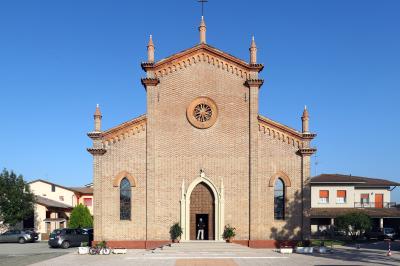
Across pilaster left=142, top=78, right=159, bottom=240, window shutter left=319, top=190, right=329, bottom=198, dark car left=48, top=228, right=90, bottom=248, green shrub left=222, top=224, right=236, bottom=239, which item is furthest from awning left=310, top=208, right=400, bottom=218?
dark car left=48, top=228, right=90, bottom=248

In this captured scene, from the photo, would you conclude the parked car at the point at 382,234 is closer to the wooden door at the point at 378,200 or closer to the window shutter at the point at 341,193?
the window shutter at the point at 341,193

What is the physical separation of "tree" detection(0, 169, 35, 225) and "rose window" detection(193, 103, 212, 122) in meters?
28.0

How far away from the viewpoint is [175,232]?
28.8m

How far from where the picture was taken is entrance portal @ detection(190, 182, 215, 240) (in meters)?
29.7

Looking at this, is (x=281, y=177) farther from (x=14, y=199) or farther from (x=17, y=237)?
(x=14, y=199)

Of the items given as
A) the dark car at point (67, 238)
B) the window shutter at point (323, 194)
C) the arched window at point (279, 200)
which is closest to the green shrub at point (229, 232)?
the arched window at point (279, 200)

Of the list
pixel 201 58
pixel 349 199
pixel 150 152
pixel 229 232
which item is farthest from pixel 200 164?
pixel 349 199

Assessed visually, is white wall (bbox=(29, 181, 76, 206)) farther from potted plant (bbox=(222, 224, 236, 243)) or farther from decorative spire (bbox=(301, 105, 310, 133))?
decorative spire (bbox=(301, 105, 310, 133))

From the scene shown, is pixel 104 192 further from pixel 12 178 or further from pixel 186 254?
pixel 12 178

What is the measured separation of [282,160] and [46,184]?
45.2 metres

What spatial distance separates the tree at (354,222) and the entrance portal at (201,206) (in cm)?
1893

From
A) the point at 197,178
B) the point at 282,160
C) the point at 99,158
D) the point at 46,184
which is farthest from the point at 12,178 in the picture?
the point at 282,160

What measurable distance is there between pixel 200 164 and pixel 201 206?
2.75 metres

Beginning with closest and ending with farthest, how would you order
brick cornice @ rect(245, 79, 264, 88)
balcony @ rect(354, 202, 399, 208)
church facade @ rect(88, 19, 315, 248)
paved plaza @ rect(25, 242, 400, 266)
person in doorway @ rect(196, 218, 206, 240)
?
paved plaza @ rect(25, 242, 400, 266) < church facade @ rect(88, 19, 315, 248) < person in doorway @ rect(196, 218, 206, 240) < brick cornice @ rect(245, 79, 264, 88) < balcony @ rect(354, 202, 399, 208)
